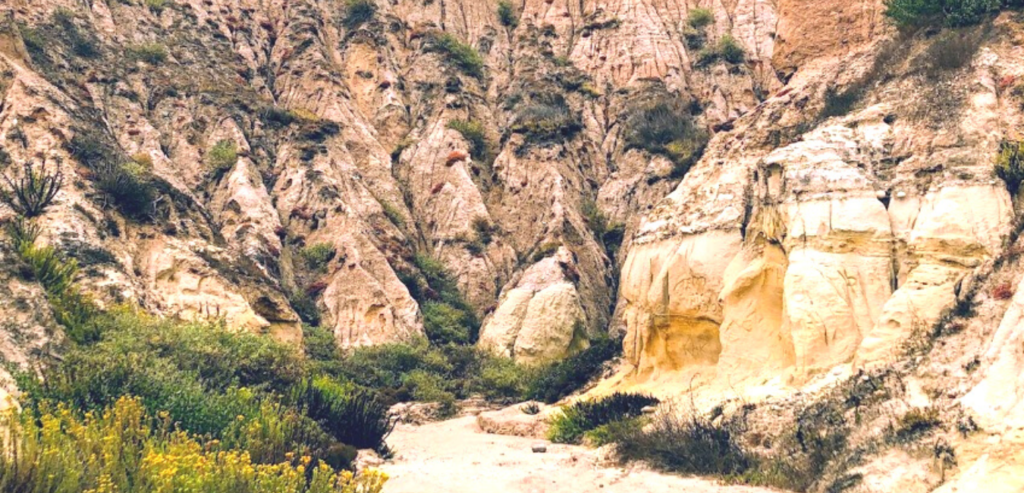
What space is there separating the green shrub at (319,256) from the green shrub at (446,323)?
3.93 meters

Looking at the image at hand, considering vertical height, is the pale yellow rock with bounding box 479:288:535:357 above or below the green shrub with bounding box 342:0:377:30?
below

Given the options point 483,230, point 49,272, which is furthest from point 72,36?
point 49,272

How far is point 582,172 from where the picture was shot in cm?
3406

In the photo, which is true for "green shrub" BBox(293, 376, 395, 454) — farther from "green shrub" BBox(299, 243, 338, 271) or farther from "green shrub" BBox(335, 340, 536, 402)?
"green shrub" BBox(299, 243, 338, 271)

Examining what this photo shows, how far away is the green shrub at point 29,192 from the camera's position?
56.0 ft

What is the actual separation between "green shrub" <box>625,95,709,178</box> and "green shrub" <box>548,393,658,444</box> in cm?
1746

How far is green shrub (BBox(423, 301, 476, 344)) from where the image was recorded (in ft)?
86.4

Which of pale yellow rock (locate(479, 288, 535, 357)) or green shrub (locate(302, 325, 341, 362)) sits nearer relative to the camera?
green shrub (locate(302, 325, 341, 362))

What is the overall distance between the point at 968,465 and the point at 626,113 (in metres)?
30.8

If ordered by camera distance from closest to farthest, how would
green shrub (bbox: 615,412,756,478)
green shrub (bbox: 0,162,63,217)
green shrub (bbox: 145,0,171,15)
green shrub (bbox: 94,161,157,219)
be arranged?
A: green shrub (bbox: 615,412,756,478) < green shrub (bbox: 0,162,63,217) < green shrub (bbox: 94,161,157,219) < green shrub (bbox: 145,0,171,15)

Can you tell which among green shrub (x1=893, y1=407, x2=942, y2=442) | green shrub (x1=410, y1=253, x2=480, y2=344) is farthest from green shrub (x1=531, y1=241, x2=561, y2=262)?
green shrub (x1=893, y1=407, x2=942, y2=442)

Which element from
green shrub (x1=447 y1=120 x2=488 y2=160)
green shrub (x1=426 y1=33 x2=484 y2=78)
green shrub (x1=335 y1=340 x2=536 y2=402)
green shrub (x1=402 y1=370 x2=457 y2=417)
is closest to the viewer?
green shrub (x1=402 y1=370 x2=457 y2=417)

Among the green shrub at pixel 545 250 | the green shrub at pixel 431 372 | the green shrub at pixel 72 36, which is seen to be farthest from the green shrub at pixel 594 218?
the green shrub at pixel 72 36

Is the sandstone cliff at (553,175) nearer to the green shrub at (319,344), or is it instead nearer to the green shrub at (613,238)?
the green shrub at (613,238)
